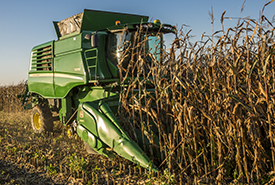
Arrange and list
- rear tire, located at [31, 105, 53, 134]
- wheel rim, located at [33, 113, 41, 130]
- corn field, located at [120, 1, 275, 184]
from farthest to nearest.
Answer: wheel rim, located at [33, 113, 41, 130], rear tire, located at [31, 105, 53, 134], corn field, located at [120, 1, 275, 184]

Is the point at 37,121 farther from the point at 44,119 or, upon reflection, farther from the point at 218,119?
the point at 218,119

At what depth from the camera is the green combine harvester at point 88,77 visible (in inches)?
134

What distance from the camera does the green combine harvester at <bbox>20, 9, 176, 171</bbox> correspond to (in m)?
3.41

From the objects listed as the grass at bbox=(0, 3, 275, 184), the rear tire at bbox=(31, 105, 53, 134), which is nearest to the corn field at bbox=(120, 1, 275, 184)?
the grass at bbox=(0, 3, 275, 184)

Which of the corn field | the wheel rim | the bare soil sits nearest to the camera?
the corn field

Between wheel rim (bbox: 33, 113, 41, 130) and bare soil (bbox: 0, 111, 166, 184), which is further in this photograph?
wheel rim (bbox: 33, 113, 41, 130)

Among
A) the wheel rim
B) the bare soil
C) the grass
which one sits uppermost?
the grass

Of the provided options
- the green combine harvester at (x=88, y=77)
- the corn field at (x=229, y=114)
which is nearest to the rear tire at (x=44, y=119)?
the green combine harvester at (x=88, y=77)

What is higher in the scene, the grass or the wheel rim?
the grass

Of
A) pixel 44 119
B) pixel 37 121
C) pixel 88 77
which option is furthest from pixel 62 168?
pixel 37 121

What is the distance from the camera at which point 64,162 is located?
3.72 m

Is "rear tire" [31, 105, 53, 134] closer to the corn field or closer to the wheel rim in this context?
the wheel rim

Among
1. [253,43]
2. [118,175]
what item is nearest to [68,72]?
[118,175]

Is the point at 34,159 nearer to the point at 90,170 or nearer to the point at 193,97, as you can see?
the point at 90,170
